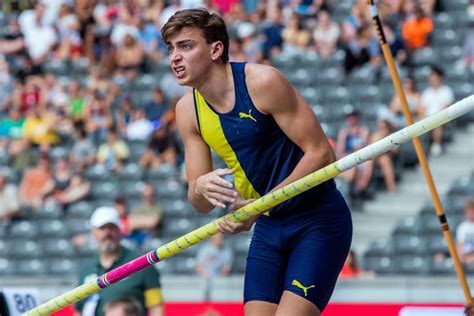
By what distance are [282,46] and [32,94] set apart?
12.4 feet

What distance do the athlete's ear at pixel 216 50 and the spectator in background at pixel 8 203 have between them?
35.3ft

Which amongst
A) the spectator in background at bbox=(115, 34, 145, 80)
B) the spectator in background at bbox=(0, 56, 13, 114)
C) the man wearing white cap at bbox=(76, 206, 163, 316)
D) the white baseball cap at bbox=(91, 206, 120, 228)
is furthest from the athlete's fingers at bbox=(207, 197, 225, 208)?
the spectator in background at bbox=(0, 56, 13, 114)

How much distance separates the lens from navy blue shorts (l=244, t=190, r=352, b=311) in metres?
7.18

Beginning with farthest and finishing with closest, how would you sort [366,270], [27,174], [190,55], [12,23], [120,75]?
1. [12,23]
2. [120,75]
3. [27,174]
4. [366,270]
5. [190,55]

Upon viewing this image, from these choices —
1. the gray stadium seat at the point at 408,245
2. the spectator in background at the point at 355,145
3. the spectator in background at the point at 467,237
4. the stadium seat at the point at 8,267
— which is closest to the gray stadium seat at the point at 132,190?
the stadium seat at the point at 8,267

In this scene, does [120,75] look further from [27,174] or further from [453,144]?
[453,144]

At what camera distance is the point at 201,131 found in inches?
291

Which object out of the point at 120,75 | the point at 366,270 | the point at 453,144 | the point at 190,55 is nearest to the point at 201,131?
the point at 190,55

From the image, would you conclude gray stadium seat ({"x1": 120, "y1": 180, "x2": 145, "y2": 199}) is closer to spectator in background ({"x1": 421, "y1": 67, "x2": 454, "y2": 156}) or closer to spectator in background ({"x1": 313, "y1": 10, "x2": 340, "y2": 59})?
spectator in background ({"x1": 313, "y1": 10, "x2": 340, "y2": 59})

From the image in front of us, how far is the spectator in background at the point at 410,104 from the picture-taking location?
1573 centimetres

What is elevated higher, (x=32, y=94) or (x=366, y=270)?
(x=32, y=94)

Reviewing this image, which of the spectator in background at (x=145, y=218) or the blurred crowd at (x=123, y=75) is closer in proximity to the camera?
the spectator in background at (x=145, y=218)

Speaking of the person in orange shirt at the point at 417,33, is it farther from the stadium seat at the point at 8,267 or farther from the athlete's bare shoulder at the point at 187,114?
the athlete's bare shoulder at the point at 187,114

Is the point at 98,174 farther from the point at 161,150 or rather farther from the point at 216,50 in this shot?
the point at 216,50
